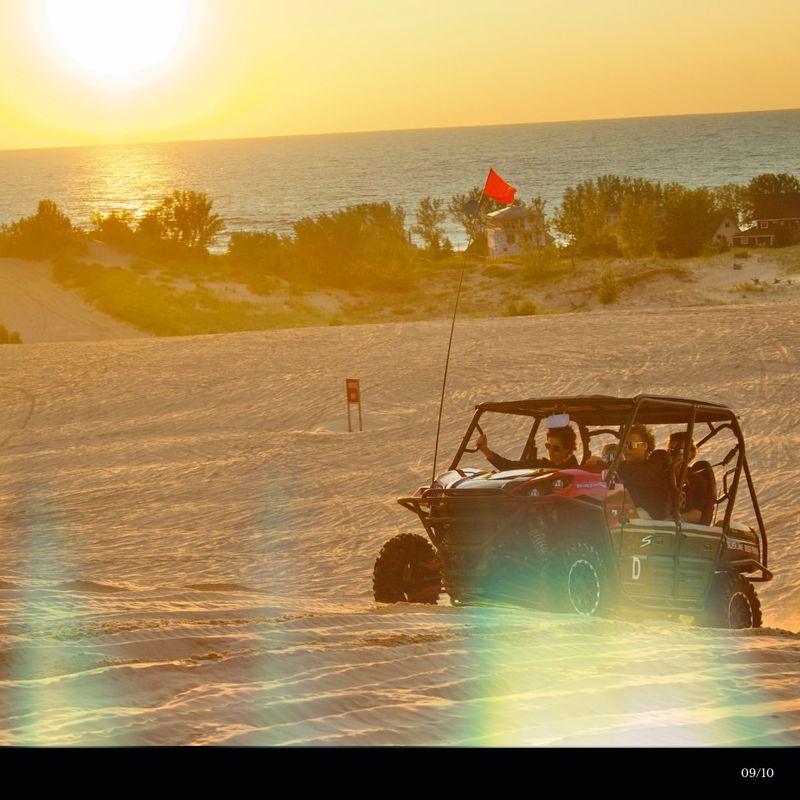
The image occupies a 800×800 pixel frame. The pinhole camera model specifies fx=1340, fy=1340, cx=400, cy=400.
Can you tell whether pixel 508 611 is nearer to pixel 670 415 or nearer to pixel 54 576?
pixel 670 415

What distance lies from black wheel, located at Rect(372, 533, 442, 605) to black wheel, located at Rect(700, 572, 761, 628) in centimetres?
175

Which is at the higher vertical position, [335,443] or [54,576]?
[335,443]

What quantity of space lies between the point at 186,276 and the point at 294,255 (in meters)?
4.83

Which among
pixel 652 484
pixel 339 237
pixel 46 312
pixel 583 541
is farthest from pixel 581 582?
pixel 339 237

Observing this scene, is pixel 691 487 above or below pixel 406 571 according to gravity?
above

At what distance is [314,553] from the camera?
1312 centimetres

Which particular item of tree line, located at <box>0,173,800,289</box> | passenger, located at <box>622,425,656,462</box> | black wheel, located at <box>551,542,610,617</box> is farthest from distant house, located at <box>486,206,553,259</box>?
black wheel, located at <box>551,542,610,617</box>

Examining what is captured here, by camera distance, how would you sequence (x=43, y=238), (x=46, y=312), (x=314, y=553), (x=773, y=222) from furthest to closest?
(x=773, y=222) → (x=43, y=238) → (x=46, y=312) → (x=314, y=553)

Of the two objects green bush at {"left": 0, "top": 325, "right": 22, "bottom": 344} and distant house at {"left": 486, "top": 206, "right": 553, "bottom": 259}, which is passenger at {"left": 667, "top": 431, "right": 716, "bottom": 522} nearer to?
green bush at {"left": 0, "top": 325, "right": 22, "bottom": 344}

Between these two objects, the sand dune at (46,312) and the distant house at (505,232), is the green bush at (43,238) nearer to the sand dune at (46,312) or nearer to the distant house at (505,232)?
the sand dune at (46,312)

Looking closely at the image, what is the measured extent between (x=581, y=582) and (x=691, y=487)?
1.44 m

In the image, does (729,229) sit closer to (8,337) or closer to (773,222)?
(773,222)

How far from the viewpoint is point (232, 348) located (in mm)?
29234
